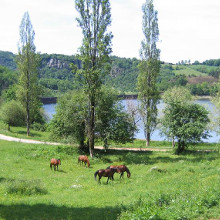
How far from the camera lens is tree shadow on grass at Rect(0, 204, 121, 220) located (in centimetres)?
1191

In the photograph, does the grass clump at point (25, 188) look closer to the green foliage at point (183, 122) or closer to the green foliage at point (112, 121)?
the green foliage at point (112, 121)

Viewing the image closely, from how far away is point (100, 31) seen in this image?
32.8 m

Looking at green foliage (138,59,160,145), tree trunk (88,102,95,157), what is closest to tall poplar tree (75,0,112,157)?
tree trunk (88,102,95,157)

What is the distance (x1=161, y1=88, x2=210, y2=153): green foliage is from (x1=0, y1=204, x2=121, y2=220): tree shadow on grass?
71.8 feet

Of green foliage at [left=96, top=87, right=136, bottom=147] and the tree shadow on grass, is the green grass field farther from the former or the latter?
green foliage at [left=96, top=87, right=136, bottom=147]

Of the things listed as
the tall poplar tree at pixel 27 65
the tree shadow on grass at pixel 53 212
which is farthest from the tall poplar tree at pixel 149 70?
the tree shadow on grass at pixel 53 212

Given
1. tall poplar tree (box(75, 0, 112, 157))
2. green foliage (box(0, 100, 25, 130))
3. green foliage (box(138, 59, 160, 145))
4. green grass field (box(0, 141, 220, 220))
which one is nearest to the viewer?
green grass field (box(0, 141, 220, 220))

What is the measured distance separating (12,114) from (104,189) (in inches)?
2334

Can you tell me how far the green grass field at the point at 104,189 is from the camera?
11.9 meters

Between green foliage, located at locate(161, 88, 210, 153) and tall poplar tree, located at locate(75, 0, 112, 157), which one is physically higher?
tall poplar tree, located at locate(75, 0, 112, 157)

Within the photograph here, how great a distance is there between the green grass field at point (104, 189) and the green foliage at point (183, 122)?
2514 millimetres

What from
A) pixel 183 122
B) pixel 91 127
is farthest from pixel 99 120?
pixel 183 122

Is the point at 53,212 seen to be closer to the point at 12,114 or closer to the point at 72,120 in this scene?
the point at 72,120

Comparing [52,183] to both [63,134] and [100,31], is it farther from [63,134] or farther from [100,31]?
[100,31]
